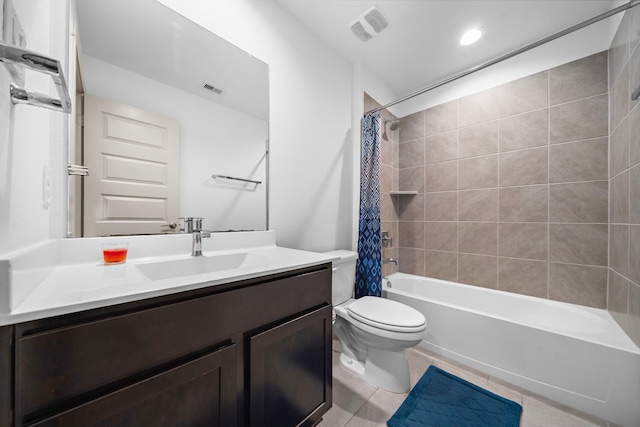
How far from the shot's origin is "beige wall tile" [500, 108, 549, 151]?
1798 millimetres

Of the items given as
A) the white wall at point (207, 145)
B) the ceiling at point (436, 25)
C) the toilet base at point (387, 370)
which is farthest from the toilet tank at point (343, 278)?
the ceiling at point (436, 25)

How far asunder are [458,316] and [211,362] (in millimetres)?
1641

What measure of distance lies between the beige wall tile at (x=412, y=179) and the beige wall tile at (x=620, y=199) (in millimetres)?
1243

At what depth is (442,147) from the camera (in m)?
2.29

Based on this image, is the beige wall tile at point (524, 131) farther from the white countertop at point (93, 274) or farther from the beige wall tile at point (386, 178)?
the white countertop at point (93, 274)

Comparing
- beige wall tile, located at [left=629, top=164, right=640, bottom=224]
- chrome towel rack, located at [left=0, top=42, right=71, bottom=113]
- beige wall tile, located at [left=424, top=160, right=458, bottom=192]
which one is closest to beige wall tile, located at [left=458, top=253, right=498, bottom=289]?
beige wall tile, located at [left=424, top=160, right=458, bottom=192]

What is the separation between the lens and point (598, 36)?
1.60 metres

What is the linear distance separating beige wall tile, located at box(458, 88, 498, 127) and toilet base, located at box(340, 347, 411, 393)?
2041 mm

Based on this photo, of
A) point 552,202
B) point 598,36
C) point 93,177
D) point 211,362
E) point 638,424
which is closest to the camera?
point 211,362

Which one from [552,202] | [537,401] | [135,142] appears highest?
[135,142]

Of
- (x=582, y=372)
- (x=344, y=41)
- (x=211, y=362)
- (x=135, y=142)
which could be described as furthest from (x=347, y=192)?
(x=582, y=372)

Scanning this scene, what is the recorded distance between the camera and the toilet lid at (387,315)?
129cm

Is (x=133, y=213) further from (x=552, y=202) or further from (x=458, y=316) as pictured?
(x=552, y=202)

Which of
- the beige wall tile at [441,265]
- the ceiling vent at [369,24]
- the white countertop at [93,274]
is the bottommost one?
the beige wall tile at [441,265]
